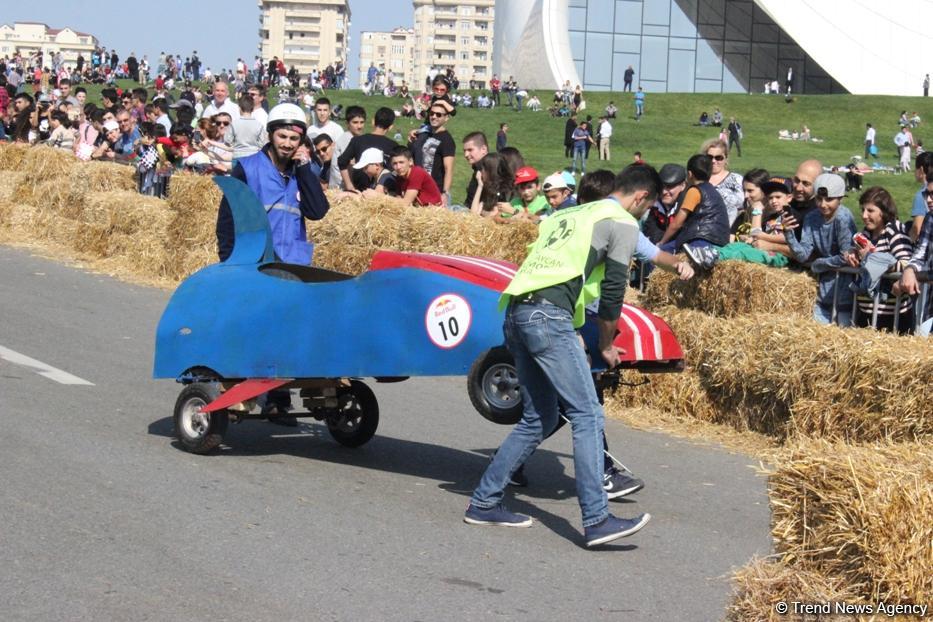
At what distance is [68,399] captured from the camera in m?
9.29

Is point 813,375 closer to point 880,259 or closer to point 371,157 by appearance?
point 880,259

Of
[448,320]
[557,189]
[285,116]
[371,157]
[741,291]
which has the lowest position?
[741,291]

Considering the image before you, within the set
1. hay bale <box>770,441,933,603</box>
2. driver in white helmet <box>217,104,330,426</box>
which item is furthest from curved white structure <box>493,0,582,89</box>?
hay bale <box>770,441,933,603</box>

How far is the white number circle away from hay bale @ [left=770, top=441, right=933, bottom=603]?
8.16 ft

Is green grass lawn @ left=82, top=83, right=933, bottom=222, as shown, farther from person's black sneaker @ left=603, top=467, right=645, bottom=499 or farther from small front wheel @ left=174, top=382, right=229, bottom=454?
person's black sneaker @ left=603, top=467, right=645, bottom=499

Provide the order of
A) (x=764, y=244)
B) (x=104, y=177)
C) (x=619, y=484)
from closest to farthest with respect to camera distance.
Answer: (x=619, y=484) < (x=764, y=244) < (x=104, y=177)

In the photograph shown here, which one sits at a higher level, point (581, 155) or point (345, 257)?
point (581, 155)

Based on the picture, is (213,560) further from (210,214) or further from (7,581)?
(210,214)

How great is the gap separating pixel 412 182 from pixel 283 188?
5.85 metres

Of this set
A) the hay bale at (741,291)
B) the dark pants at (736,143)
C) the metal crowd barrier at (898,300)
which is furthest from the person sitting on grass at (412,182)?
the dark pants at (736,143)

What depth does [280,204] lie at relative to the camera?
8.48 metres

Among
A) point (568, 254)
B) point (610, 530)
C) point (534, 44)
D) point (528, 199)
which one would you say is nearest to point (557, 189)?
point (528, 199)

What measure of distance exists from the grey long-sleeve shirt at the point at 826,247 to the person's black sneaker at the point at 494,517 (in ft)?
14.0

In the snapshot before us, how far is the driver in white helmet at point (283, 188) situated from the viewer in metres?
8.30
